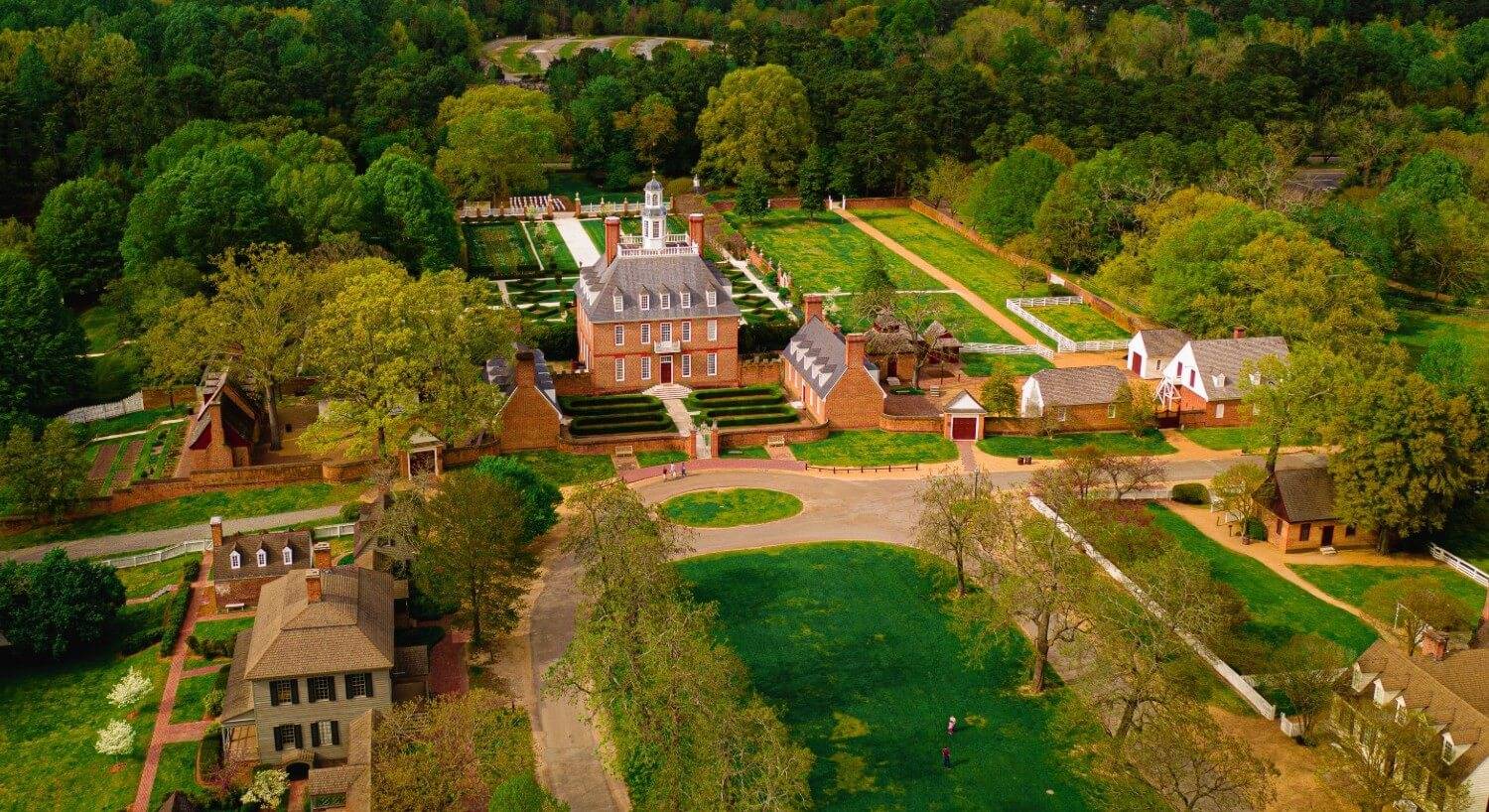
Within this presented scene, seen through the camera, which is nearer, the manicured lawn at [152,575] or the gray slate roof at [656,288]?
the manicured lawn at [152,575]

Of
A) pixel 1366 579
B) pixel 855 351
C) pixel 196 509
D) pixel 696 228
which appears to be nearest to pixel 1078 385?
pixel 855 351

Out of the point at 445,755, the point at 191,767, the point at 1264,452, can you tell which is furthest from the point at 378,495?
the point at 1264,452

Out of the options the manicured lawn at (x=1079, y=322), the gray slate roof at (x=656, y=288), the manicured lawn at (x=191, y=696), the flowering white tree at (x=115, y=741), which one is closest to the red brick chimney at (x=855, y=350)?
the gray slate roof at (x=656, y=288)

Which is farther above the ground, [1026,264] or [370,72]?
[370,72]

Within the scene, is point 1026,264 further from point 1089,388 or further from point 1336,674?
point 1336,674

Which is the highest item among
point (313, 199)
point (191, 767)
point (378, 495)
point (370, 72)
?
point (370, 72)

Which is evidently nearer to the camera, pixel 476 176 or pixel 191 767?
pixel 191 767

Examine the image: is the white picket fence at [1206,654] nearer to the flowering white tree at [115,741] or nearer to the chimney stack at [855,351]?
the chimney stack at [855,351]
